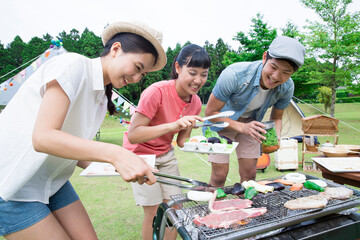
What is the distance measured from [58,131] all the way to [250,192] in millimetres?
1514

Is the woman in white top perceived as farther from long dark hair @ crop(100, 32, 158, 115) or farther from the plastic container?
the plastic container

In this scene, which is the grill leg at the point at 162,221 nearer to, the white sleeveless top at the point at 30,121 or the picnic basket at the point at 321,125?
the white sleeveless top at the point at 30,121

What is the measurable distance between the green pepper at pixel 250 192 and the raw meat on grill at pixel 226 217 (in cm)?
23

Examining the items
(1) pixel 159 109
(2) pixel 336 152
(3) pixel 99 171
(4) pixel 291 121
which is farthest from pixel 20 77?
(4) pixel 291 121

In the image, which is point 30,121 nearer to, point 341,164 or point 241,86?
point 241,86

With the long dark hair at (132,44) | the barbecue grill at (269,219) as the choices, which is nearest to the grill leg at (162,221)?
the barbecue grill at (269,219)

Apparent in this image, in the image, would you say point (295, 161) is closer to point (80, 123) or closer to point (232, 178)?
point (232, 178)

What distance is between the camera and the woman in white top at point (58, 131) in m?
0.96

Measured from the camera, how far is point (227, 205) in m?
1.64

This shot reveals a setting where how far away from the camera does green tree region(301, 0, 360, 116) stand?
13.5 m

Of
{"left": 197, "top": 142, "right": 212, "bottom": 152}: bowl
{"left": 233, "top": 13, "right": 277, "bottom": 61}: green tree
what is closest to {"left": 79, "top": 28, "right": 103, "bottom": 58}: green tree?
{"left": 233, "top": 13, "right": 277, "bottom": 61}: green tree

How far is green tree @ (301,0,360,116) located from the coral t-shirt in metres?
15.1

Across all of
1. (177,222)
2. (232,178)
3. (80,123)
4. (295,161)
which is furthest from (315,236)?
(295,161)

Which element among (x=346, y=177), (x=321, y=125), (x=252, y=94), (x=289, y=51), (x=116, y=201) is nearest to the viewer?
(x=289, y=51)
